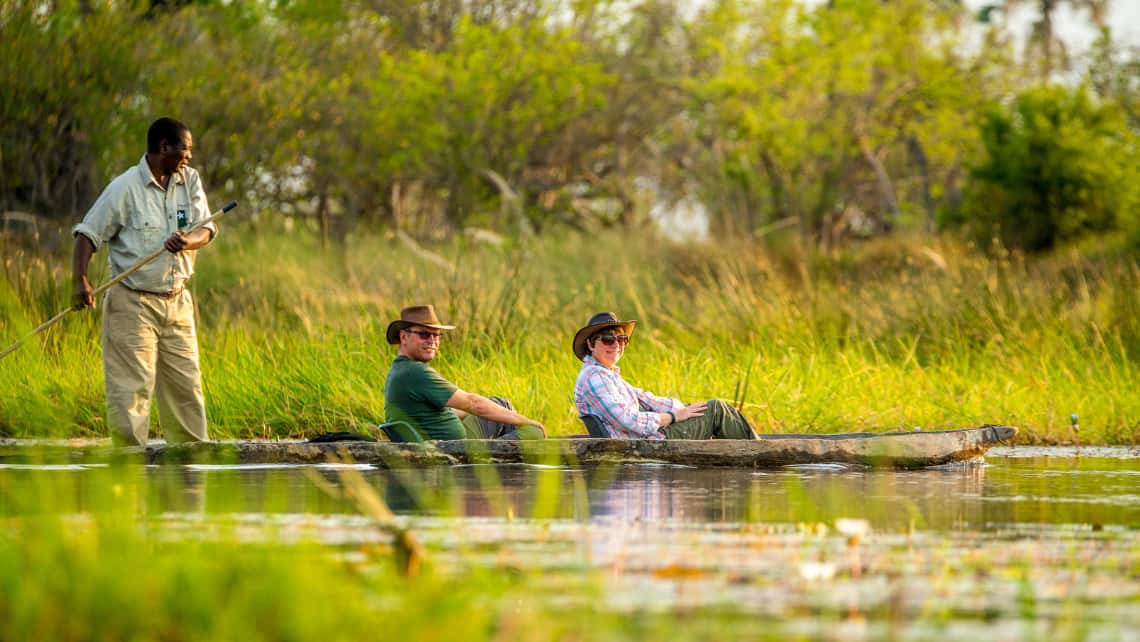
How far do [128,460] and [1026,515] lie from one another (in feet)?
17.4

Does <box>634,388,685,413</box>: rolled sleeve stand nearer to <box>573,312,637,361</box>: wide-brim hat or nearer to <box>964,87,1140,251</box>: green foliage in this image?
<box>573,312,637,361</box>: wide-brim hat

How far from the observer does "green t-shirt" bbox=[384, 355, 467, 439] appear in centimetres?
1151

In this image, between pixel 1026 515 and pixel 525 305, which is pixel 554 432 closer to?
pixel 525 305

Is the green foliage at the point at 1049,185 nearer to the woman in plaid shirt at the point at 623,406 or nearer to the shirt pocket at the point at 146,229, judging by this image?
the woman in plaid shirt at the point at 623,406

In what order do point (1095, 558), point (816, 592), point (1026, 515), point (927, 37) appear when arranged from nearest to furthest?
point (816, 592)
point (1095, 558)
point (1026, 515)
point (927, 37)

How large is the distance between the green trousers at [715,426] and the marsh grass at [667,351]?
3.74 ft

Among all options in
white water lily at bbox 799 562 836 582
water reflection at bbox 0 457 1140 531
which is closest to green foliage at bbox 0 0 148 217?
water reflection at bbox 0 457 1140 531

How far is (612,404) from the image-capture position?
1172 centimetres

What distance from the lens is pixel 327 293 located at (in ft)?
63.6

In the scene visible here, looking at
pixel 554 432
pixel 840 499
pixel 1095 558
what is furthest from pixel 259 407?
pixel 1095 558

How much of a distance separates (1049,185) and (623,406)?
66.6 feet

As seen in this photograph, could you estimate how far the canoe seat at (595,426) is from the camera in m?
11.9

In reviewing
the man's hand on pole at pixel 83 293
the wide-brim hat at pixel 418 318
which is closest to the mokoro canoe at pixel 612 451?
the wide-brim hat at pixel 418 318

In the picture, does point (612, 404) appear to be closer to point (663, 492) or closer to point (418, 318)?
point (418, 318)
